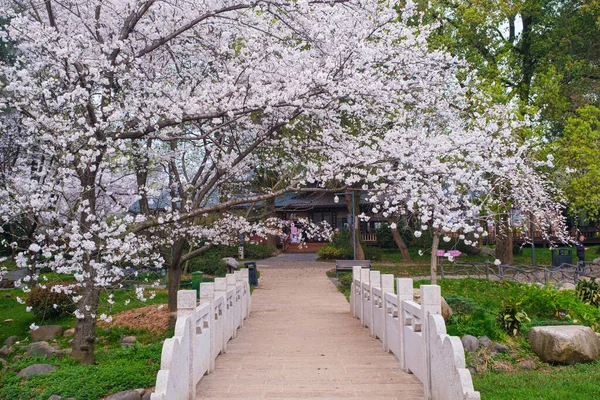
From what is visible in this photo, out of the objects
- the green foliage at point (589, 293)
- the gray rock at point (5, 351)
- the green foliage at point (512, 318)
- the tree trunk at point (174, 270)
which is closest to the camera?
the green foliage at point (512, 318)

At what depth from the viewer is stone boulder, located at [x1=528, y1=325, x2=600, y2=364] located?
27.5 ft

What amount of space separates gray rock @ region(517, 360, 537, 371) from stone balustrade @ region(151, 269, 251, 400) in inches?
185

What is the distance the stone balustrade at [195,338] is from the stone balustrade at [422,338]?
2632 millimetres

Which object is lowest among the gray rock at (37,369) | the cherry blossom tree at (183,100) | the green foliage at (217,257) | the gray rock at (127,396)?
the gray rock at (127,396)

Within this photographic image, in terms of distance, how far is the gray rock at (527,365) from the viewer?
8.42 metres

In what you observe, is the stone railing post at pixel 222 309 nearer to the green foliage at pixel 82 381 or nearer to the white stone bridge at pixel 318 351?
the white stone bridge at pixel 318 351

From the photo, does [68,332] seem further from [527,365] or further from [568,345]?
[568,345]

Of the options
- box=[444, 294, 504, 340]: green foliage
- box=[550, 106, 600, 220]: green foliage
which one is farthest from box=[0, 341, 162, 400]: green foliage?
box=[550, 106, 600, 220]: green foliage

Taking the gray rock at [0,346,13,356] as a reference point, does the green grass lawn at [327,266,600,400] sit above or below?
above

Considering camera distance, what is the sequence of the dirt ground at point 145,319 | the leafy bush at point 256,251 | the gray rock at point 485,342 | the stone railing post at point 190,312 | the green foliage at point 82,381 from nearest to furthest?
the stone railing post at point 190,312 < the green foliage at point 82,381 < the gray rock at point 485,342 < the dirt ground at point 145,319 < the leafy bush at point 256,251

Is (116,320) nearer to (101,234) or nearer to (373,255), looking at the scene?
(101,234)

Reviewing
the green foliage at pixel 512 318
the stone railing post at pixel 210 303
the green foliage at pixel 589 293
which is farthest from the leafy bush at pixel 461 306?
the stone railing post at pixel 210 303

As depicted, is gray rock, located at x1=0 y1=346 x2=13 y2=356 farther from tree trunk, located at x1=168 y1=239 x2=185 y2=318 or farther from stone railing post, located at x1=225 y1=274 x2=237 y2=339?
stone railing post, located at x1=225 y1=274 x2=237 y2=339

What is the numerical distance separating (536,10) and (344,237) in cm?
1617
